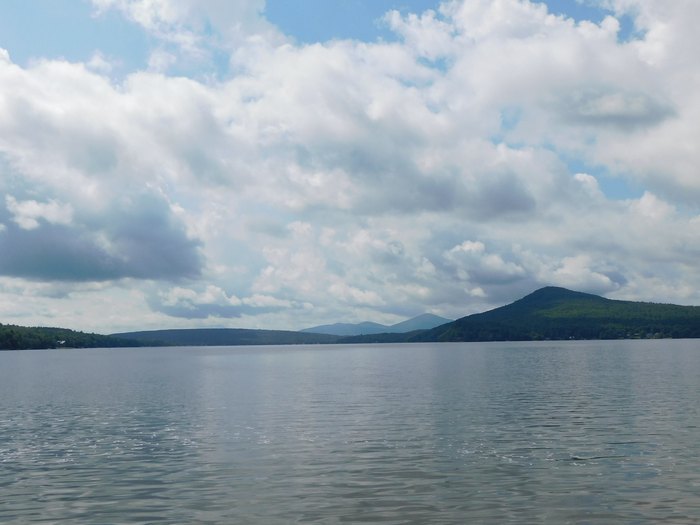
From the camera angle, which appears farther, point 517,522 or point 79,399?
point 79,399

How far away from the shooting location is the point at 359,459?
143ft

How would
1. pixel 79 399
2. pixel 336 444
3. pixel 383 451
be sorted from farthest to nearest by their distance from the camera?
pixel 79 399 → pixel 336 444 → pixel 383 451

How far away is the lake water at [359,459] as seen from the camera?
1234 inches

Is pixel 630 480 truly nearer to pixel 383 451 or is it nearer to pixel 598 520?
pixel 598 520

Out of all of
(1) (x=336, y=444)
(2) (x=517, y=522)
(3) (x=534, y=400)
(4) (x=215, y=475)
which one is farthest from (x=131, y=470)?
(3) (x=534, y=400)

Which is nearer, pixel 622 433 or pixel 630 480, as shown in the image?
pixel 630 480

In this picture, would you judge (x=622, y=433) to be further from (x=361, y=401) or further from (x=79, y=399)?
(x=79, y=399)

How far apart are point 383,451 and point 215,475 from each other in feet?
39.2

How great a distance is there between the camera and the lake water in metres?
31.3

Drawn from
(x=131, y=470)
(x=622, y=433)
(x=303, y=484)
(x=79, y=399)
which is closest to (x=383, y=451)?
(x=303, y=484)

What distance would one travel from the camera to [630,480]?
36031 millimetres

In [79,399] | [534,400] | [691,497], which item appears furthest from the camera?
[79,399]

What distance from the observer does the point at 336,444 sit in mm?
49781

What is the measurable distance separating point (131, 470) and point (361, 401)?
4191 cm
